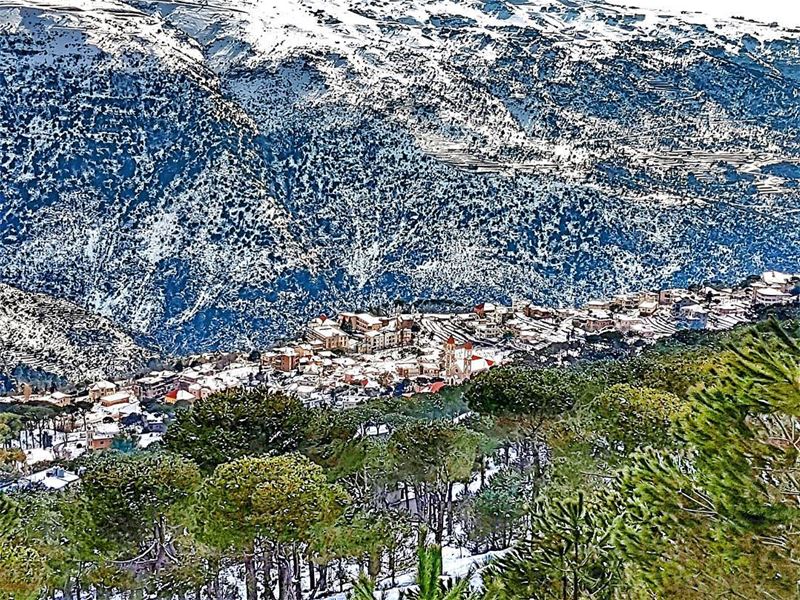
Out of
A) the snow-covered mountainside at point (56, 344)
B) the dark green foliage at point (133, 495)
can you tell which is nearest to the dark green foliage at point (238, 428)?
the dark green foliage at point (133, 495)

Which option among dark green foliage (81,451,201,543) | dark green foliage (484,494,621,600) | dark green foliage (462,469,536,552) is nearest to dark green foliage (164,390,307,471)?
dark green foliage (81,451,201,543)

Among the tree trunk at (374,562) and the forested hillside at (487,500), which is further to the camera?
the tree trunk at (374,562)

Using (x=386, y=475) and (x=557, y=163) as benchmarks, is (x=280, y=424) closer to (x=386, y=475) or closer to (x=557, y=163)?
(x=386, y=475)

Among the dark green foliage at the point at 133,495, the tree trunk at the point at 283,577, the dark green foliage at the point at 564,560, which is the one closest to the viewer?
the dark green foliage at the point at 564,560

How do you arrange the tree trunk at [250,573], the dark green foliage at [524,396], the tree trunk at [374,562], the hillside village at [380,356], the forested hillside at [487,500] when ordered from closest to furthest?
1. the forested hillside at [487,500]
2. the tree trunk at [250,573]
3. the tree trunk at [374,562]
4. the dark green foliage at [524,396]
5. the hillside village at [380,356]

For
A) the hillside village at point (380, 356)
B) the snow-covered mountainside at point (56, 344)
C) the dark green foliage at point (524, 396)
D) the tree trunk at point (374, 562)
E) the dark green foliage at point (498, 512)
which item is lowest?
the snow-covered mountainside at point (56, 344)

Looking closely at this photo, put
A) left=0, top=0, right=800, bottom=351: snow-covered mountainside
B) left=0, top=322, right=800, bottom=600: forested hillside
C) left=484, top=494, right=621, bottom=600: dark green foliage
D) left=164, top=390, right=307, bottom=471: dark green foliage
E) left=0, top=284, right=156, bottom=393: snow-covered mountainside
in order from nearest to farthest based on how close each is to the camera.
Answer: left=0, top=322, right=800, bottom=600: forested hillside → left=484, top=494, right=621, bottom=600: dark green foliage → left=164, top=390, right=307, bottom=471: dark green foliage → left=0, top=284, right=156, bottom=393: snow-covered mountainside → left=0, top=0, right=800, bottom=351: snow-covered mountainside

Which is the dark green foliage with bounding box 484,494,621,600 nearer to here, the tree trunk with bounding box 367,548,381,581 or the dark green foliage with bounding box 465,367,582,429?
the tree trunk with bounding box 367,548,381,581

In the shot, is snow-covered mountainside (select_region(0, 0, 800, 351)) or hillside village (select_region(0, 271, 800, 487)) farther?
snow-covered mountainside (select_region(0, 0, 800, 351))

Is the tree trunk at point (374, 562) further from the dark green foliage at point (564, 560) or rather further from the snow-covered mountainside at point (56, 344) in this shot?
the snow-covered mountainside at point (56, 344)
